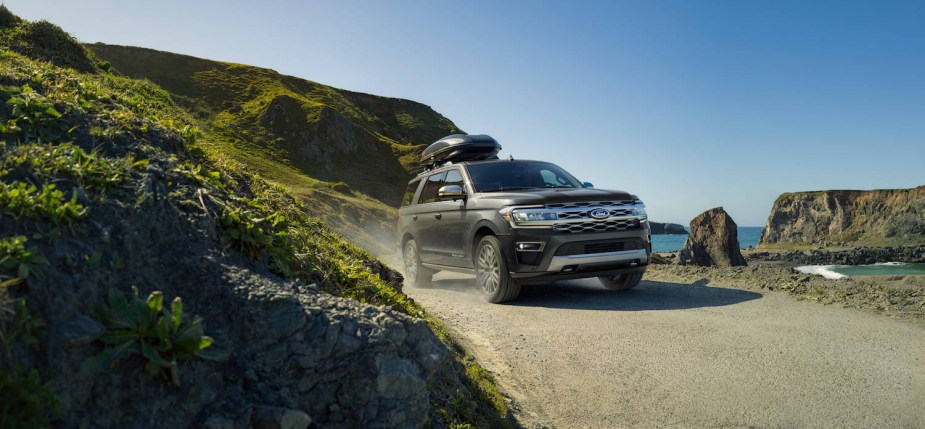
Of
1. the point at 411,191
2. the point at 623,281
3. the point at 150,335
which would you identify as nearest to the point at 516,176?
the point at 623,281

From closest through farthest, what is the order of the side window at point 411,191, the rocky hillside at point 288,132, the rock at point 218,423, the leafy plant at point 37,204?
the rock at point 218,423 < the leafy plant at point 37,204 < the side window at point 411,191 < the rocky hillside at point 288,132

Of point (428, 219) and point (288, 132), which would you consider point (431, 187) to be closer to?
point (428, 219)

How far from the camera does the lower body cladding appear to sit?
762cm

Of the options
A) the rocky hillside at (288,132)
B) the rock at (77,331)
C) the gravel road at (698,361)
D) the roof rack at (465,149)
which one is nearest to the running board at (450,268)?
the gravel road at (698,361)

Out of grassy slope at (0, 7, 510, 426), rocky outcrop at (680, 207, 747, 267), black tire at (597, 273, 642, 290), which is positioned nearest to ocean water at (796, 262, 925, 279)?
rocky outcrop at (680, 207, 747, 267)

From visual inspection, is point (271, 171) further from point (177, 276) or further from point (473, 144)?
point (177, 276)

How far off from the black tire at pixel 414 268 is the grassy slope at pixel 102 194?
5438mm

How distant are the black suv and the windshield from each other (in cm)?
2

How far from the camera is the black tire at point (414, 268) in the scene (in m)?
10.3

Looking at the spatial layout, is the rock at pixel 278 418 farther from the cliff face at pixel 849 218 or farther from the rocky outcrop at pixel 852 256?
the cliff face at pixel 849 218

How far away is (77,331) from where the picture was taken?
2.11 m

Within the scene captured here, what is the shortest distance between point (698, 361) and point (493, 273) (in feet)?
11.8

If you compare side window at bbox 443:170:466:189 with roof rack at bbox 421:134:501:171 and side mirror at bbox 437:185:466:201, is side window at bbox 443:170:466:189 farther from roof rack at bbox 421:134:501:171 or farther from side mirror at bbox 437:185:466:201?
roof rack at bbox 421:134:501:171

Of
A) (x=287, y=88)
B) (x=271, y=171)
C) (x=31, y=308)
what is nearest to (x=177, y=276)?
(x=31, y=308)
